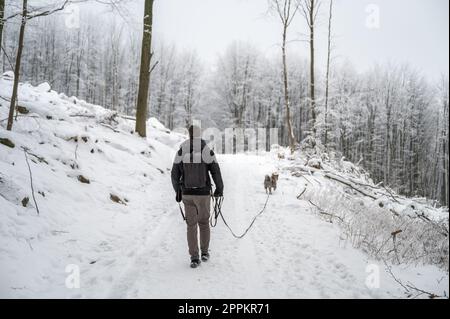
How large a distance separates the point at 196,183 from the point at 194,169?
0.78 ft

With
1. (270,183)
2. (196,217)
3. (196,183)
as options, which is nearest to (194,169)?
(196,183)

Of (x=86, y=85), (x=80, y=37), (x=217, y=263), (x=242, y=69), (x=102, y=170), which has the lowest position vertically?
(x=217, y=263)

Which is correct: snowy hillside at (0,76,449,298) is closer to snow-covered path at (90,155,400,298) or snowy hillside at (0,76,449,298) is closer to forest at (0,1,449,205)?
snow-covered path at (90,155,400,298)

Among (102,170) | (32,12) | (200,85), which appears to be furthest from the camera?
(200,85)

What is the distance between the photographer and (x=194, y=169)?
450 centimetres

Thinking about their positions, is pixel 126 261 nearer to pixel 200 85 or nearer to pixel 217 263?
pixel 217 263

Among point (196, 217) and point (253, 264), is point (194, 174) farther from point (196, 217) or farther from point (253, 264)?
point (253, 264)

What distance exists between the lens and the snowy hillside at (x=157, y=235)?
3668mm

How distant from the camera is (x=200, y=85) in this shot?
38594 mm

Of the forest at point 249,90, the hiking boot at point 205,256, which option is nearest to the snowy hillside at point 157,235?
the hiking boot at point 205,256

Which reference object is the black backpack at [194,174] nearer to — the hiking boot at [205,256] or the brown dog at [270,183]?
the hiking boot at [205,256]

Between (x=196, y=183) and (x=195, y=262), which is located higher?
(x=196, y=183)
